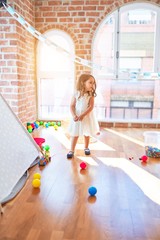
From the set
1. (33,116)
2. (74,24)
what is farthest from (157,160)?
(74,24)

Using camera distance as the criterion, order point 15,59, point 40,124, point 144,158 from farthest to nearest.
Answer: point 40,124, point 15,59, point 144,158

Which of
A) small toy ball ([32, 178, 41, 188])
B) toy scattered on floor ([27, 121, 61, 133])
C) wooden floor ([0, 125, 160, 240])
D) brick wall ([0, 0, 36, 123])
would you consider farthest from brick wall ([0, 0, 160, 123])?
small toy ball ([32, 178, 41, 188])

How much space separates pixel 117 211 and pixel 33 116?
9.07 ft

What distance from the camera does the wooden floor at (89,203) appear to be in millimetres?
1342

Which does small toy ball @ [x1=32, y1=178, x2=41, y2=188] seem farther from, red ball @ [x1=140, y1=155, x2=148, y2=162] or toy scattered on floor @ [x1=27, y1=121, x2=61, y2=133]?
toy scattered on floor @ [x1=27, y1=121, x2=61, y2=133]

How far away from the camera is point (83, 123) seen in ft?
8.70

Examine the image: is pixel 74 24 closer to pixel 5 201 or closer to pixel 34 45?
pixel 34 45

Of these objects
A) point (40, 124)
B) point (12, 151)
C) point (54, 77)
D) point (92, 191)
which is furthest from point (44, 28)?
point (92, 191)

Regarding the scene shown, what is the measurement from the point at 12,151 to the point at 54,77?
2312mm

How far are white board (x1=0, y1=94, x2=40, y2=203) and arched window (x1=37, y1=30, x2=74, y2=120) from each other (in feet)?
6.18

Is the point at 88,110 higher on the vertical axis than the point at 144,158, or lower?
higher

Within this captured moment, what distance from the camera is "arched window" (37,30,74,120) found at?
3.91 meters

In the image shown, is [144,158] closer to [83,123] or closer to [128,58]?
[83,123]

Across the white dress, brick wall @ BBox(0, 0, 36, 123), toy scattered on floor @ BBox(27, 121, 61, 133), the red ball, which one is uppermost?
brick wall @ BBox(0, 0, 36, 123)
